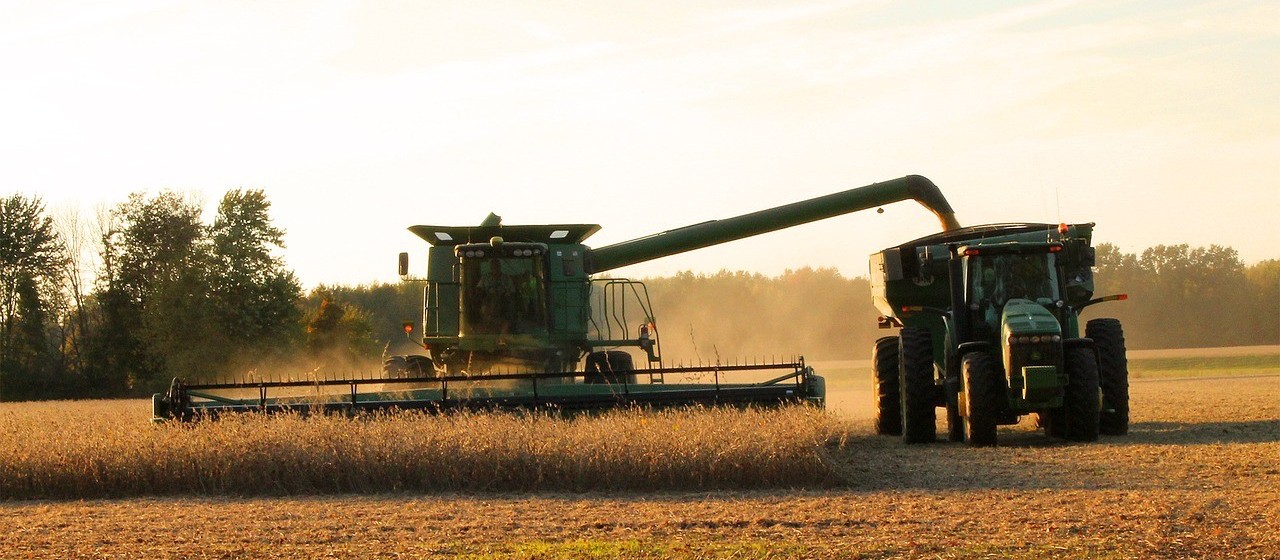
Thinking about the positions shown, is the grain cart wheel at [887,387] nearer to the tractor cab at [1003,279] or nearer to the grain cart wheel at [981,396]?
the tractor cab at [1003,279]

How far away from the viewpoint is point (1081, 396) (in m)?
12.7

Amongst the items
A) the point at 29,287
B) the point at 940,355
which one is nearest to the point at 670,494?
the point at 940,355

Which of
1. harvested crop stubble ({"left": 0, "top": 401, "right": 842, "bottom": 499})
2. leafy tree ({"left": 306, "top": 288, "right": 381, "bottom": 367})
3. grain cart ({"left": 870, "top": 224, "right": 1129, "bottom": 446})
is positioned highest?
leafy tree ({"left": 306, "top": 288, "right": 381, "bottom": 367})

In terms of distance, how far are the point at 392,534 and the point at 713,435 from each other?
335cm

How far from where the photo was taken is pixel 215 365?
140 feet

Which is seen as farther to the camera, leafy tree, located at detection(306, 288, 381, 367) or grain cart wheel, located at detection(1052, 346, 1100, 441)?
leafy tree, located at detection(306, 288, 381, 367)

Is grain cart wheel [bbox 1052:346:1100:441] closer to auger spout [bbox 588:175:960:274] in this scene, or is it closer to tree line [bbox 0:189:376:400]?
auger spout [bbox 588:175:960:274]

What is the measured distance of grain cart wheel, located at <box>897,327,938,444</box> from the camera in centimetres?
1376

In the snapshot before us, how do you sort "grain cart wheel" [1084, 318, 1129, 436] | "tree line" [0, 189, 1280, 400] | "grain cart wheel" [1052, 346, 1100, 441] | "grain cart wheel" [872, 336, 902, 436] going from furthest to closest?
"tree line" [0, 189, 1280, 400], "grain cart wheel" [872, 336, 902, 436], "grain cart wheel" [1084, 318, 1129, 436], "grain cart wheel" [1052, 346, 1100, 441]

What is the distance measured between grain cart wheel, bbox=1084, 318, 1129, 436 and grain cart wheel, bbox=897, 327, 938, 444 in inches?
66.4

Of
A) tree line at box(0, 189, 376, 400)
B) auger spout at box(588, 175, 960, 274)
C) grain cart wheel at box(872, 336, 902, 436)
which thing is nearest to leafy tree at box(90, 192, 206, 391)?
tree line at box(0, 189, 376, 400)

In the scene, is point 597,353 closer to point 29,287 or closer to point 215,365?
point 215,365

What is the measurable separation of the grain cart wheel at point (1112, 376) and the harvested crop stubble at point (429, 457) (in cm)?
361

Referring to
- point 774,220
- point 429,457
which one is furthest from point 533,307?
point 429,457
